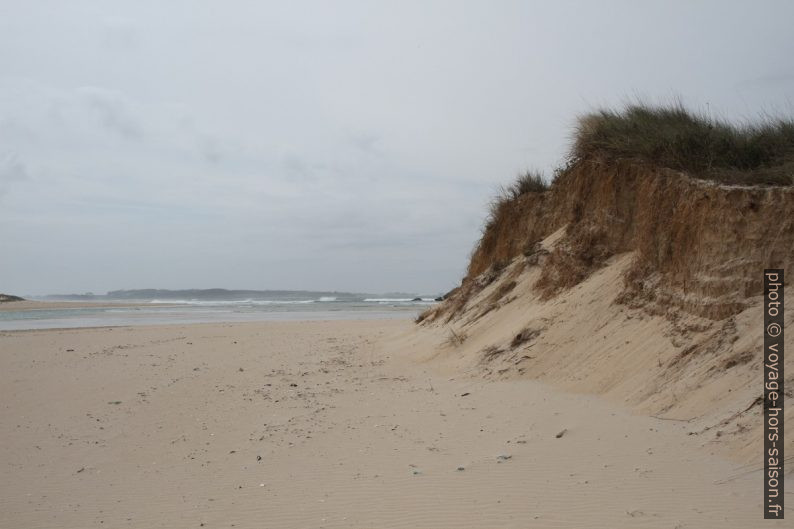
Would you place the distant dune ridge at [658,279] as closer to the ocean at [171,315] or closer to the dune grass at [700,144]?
the dune grass at [700,144]

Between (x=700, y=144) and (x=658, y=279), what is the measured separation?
2.42 meters

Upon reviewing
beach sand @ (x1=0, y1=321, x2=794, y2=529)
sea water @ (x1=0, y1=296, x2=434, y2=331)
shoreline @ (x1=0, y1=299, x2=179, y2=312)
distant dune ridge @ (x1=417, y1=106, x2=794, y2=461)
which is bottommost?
beach sand @ (x1=0, y1=321, x2=794, y2=529)

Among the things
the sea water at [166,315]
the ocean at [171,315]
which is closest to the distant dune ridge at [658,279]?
the ocean at [171,315]

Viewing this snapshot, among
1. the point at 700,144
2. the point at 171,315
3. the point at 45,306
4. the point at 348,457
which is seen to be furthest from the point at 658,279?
the point at 45,306

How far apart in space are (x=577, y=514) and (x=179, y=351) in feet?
42.4

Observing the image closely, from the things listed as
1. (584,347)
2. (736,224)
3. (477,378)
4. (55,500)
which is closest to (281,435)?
(55,500)

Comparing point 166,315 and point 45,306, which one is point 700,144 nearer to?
point 166,315

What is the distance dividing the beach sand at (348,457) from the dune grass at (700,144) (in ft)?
12.4

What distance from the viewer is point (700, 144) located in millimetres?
9625

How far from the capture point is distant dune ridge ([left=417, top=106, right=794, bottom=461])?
685 cm

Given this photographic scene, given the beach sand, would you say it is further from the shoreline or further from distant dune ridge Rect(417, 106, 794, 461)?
the shoreline

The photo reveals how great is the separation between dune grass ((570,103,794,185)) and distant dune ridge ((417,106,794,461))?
24 mm

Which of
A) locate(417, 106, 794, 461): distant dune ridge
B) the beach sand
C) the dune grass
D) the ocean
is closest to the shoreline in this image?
the ocean

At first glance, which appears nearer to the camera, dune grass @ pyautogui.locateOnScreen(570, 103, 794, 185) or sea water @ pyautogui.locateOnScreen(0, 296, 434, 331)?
dune grass @ pyautogui.locateOnScreen(570, 103, 794, 185)
